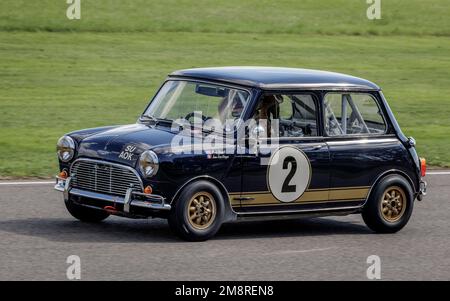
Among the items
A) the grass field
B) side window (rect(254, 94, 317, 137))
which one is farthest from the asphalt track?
the grass field

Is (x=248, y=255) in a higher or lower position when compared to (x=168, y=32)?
lower

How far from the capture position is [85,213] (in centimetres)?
1079

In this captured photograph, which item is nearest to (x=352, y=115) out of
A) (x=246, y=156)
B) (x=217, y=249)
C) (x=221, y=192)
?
(x=246, y=156)

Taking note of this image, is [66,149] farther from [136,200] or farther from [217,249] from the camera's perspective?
[217,249]

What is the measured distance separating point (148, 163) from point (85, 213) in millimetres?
1346

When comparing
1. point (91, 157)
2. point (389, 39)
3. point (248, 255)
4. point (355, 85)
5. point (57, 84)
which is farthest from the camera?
point (389, 39)

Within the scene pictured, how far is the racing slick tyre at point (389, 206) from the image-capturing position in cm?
1098

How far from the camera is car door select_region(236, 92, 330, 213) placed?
1028cm

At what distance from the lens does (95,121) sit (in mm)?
19219

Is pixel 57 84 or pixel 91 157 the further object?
pixel 57 84

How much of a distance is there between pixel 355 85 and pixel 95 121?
876 centimetres

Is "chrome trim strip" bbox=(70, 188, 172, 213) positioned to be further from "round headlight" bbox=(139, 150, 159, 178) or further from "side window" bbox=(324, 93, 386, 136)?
"side window" bbox=(324, 93, 386, 136)
